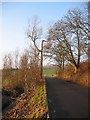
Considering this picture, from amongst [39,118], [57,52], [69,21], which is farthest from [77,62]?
[39,118]

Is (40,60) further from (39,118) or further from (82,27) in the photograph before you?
(39,118)

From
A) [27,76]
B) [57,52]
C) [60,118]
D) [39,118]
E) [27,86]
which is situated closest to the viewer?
[60,118]

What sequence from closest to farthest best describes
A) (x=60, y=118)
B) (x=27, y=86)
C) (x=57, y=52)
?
(x=60, y=118), (x=27, y=86), (x=57, y=52)

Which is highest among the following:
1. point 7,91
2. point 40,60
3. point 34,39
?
point 34,39

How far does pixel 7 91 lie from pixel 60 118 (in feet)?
68.1

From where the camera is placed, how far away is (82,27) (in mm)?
26688

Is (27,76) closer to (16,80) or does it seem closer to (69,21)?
(16,80)

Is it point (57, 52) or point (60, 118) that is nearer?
point (60, 118)

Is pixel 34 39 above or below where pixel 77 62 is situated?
above

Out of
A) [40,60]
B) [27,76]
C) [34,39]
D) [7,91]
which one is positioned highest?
[34,39]

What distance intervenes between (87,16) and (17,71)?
11.8m

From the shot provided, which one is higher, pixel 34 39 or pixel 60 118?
pixel 34 39

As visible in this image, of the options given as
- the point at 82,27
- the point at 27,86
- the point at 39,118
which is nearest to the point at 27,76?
the point at 27,86

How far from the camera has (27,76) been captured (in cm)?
2619
